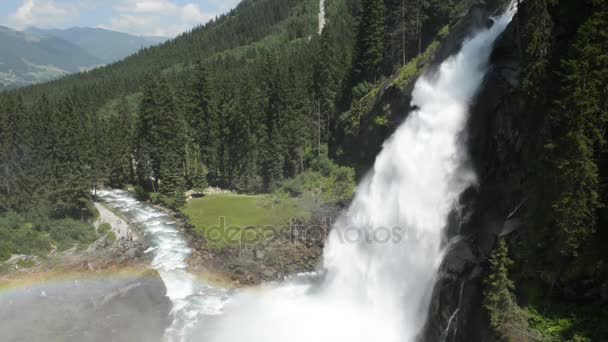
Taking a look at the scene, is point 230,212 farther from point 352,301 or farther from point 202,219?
point 352,301

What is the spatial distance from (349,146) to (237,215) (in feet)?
48.2

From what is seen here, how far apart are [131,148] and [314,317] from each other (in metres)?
42.6

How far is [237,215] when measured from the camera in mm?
39688

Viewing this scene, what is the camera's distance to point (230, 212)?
40.7 metres

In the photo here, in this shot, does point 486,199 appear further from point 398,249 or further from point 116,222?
point 116,222

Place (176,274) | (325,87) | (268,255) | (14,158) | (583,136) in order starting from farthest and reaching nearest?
(325,87) < (14,158) < (268,255) < (176,274) < (583,136)

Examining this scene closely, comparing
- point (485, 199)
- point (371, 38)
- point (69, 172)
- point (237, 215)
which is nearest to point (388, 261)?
point (485, 199)

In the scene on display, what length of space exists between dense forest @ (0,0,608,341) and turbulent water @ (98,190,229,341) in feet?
12.2

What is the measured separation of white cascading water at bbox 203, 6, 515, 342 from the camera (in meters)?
21.7

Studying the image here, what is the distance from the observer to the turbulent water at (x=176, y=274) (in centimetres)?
2447

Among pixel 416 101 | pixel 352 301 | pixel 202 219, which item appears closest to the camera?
pixel 352 301

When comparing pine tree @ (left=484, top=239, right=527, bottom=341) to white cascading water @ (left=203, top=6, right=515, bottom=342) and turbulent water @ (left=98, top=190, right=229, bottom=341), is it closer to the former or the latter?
white cascading water @ (left=203, top=6, right=515, bottom=342)

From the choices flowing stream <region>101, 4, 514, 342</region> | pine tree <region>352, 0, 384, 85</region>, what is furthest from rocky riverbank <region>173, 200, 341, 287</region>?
pine tree <region>352, 0, 384, 85</region>

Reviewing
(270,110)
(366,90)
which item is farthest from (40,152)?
(366,90)
